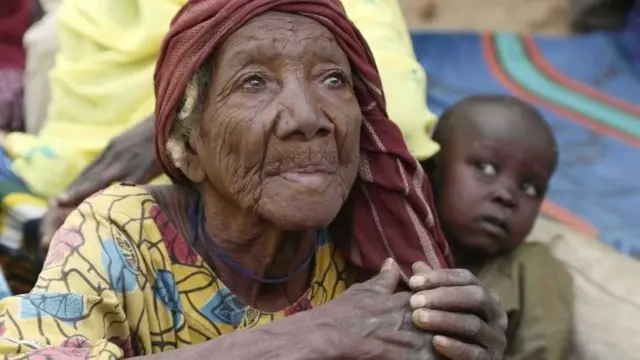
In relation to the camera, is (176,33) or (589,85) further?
(589,85)

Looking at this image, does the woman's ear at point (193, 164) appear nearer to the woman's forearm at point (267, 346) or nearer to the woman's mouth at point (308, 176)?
the woman's mouth at point (308, 176)

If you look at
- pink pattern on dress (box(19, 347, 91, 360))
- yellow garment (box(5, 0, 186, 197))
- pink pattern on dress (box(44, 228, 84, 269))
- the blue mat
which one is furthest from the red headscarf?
the blue mat

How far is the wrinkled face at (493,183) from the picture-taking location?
2439 millimetres

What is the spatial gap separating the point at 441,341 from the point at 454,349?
0.09ft

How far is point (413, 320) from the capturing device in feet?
5.37

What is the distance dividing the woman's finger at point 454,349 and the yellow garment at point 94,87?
1.05 meters

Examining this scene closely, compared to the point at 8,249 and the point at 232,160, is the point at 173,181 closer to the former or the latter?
the point at 232,160

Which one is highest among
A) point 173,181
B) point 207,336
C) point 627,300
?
point 173,181

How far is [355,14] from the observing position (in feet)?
8.05

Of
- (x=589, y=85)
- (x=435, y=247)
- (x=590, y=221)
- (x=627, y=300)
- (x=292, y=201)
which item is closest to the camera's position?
(x=292, y=201)

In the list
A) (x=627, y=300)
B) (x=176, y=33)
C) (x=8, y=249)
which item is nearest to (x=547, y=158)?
(x=627, y=300)

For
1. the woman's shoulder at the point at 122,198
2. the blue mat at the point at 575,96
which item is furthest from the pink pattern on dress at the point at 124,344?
the blue mat at the point at 575,96

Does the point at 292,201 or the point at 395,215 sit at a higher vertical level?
the point at 292,201

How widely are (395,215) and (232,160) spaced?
390mm
